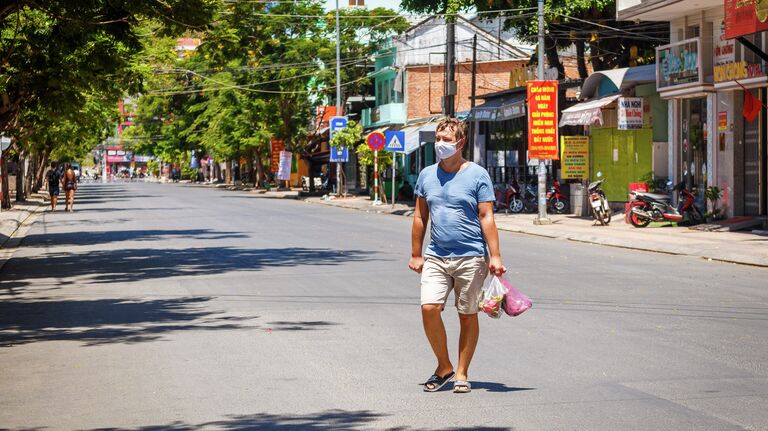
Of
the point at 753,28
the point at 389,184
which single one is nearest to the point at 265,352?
the point at 753,28

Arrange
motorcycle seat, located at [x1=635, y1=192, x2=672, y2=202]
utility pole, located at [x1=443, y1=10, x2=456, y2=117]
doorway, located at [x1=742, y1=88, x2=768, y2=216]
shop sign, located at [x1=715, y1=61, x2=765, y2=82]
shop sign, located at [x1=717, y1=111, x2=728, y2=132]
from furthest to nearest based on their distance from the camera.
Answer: utility pole, located at [x1=443, y1=10, x2=456, y2=117], motorcycle seat, located at [x1=635, y1=192, x2=672, y2=202], shop sign, located at [x1=717, y1=111, x2=728, y2=132], doorway, located at [x1=742, y1=88, x2=768, y2=216], shop sign, located at [x1=715, y1=61, x2=765, y2=82]

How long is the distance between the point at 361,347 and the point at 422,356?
29.5 inches

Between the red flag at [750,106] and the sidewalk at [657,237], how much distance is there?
2.97 metres

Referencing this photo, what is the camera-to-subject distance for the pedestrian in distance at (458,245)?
827 centimetres

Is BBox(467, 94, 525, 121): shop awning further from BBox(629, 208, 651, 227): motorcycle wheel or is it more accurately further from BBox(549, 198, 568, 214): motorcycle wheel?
BBox(629, 208, 651, 227): motorcycle wheel

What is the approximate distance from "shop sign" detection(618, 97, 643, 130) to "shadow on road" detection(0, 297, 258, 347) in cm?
2053

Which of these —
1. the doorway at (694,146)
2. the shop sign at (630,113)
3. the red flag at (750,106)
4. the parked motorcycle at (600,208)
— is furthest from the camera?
the shop sign at (630,113)

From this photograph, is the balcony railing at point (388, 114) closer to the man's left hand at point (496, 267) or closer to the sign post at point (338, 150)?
the sign post at point (338, 150)

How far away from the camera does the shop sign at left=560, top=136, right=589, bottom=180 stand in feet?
120

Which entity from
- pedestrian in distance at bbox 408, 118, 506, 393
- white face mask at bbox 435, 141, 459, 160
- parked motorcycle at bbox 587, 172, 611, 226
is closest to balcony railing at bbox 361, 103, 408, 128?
parked motorcycle at bbox 587, 172, 611, 226

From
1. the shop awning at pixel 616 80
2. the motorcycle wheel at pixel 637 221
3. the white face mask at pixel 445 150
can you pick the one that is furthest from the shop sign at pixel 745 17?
the white face mask at pixel 445 150

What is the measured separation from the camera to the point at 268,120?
240 ft

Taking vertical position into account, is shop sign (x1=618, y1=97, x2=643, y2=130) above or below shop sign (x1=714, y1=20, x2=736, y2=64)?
below

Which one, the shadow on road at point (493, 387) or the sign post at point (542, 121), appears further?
the sign post at point (542, 121)
